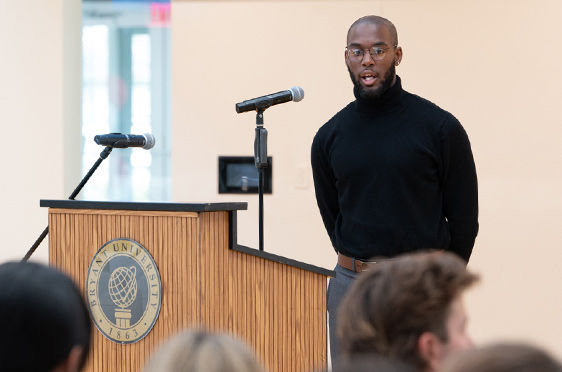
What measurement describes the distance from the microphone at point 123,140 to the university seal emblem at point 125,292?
0.50 metres

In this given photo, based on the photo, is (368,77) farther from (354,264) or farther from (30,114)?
(30,114)

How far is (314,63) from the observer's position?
15.0 ft

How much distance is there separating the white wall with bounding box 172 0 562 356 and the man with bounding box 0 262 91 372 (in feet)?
11.6

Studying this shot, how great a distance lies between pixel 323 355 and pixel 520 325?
7.36 ft

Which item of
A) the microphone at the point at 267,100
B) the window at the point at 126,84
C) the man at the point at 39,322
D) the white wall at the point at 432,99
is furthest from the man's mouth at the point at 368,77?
the window at the point at 126,84

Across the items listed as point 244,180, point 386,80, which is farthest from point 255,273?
point 244,180

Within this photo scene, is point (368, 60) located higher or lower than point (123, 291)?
higher

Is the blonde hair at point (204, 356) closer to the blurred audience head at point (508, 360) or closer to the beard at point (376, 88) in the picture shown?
the blurred audience head at point (508, 360)

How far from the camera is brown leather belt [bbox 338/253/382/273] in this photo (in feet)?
8.36

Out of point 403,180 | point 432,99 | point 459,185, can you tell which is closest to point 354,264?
point 403,180

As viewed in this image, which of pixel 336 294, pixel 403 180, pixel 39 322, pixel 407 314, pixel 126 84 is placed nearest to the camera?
pixel 39 322

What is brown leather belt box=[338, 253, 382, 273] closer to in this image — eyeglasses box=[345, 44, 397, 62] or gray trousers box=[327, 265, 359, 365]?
gray trousers box=[327, 265, 359, 365]

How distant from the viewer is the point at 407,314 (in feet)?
3.80

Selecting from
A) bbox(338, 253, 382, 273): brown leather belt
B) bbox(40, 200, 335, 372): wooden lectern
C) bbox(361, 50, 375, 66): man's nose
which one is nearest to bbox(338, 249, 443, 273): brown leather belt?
bbox(338, 253, 382, 273): brown leather belt
